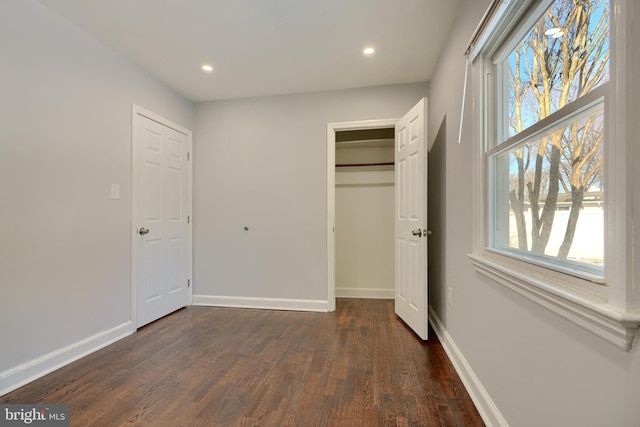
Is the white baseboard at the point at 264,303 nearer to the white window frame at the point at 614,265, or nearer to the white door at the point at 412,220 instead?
the white door at the point at 412,220

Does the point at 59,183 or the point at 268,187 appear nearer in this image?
A: the point at 59,183

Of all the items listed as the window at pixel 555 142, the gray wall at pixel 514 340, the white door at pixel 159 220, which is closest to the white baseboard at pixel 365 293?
the gray wall at pixel 514 340

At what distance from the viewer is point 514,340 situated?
1.17 m

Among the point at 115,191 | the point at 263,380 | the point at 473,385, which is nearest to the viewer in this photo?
the point at 473,385

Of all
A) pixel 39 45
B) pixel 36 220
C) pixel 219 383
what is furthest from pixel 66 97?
pixel 219 383

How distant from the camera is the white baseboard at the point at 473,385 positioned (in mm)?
1314

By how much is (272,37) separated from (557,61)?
1.90 meters

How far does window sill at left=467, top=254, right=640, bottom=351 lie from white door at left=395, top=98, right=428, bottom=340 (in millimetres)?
1110

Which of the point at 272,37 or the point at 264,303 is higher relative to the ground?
the point at 272,37

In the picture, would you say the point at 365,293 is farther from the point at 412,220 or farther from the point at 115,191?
the point at 115,191

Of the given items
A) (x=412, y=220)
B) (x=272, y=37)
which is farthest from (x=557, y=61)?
(x=272, y=37)

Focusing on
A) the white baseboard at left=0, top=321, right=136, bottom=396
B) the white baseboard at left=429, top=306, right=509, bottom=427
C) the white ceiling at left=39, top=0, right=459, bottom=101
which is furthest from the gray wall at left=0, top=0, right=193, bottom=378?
the white baseboard at left=429, top=306, right=509, bottom=427

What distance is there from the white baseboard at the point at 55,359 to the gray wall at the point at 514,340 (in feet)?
8.83

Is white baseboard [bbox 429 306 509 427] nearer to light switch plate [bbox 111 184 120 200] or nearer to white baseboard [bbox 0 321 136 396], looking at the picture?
white baseboard [bbox 0 321 136 396]
